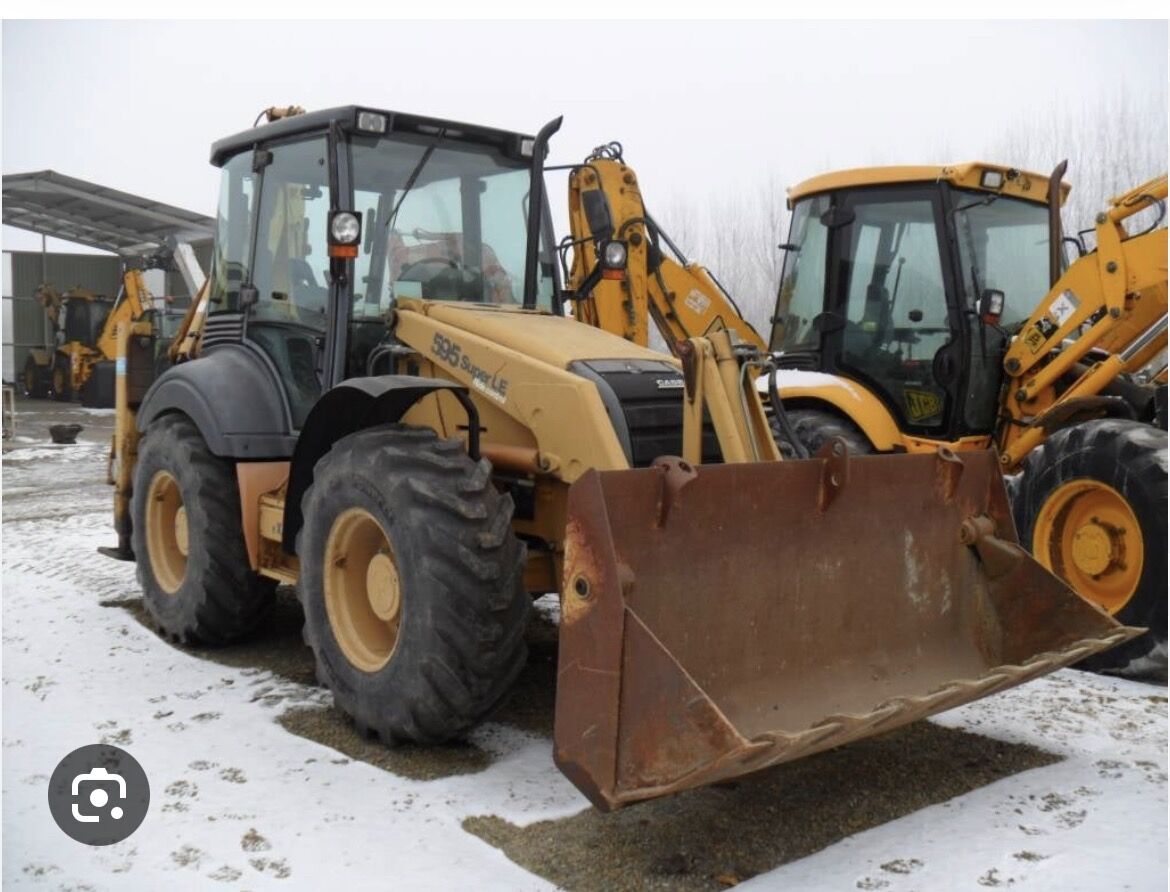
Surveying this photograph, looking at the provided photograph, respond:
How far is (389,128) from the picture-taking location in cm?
513

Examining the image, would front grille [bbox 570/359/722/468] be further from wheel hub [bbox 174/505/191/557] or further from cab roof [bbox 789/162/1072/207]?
cab roof [bbox 789/162/1072/207]

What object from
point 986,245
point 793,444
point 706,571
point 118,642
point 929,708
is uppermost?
point 986,245

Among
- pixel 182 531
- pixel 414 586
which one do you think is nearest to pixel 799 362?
pixel 182 531

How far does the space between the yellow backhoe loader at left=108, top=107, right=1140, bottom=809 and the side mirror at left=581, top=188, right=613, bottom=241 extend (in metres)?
0.03

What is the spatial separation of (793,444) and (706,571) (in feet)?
2.98

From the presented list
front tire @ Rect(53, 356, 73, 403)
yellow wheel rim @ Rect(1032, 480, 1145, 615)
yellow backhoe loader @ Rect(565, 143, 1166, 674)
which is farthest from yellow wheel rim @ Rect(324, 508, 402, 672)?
front tire @ Rect(53, 356, 73, 403)

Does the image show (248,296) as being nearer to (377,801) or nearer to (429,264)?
(429,264)

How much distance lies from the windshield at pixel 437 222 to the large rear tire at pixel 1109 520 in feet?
8.92

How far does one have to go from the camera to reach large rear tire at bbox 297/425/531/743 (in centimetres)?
396

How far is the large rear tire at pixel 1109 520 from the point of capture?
5422 millimetres

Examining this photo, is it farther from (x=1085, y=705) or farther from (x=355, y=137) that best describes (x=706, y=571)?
(x=355, y=137)

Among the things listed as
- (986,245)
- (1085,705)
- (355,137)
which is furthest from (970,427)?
(355,137)

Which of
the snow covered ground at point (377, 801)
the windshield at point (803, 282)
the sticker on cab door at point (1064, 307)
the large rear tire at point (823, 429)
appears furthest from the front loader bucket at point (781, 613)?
the windshield at point (803, 282)

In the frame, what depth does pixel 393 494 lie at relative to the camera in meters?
4.13
